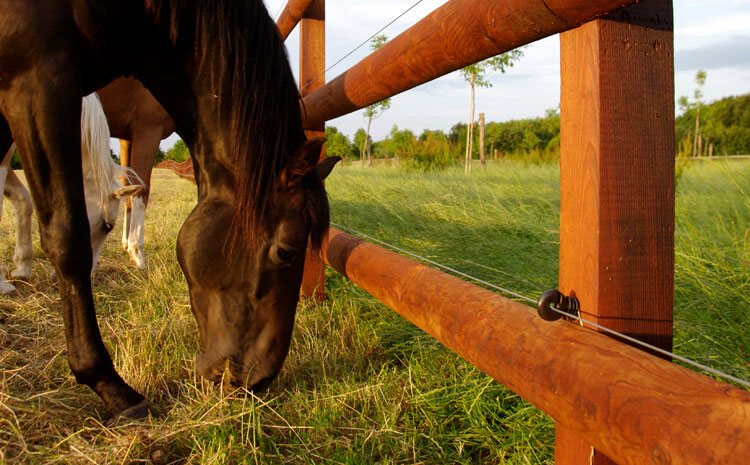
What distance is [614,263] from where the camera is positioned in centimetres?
71

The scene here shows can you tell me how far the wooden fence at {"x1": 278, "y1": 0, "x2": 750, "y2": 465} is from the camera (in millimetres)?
540

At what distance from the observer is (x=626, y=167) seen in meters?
0.70

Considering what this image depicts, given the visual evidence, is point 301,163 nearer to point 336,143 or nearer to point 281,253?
point 281,253

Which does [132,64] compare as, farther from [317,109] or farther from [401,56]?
[401,56]

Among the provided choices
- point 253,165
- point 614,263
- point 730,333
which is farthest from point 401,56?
point 730,333

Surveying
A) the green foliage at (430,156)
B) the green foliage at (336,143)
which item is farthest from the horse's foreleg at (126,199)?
the green foliage at (336,143)

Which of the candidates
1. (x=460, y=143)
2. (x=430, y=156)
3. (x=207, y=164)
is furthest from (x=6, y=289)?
(x=460, y=143)

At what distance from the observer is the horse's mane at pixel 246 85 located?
1.39 m

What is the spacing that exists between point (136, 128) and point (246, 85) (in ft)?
8.95

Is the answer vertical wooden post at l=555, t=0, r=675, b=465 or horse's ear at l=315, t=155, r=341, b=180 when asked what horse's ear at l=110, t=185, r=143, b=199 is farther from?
vertical wooden post at l=555, t=0, r=675, b=465

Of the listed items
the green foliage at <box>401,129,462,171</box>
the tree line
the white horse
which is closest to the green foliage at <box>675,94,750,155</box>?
the tree line

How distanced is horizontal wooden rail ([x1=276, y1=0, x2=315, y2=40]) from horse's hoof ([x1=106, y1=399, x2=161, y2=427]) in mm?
1866

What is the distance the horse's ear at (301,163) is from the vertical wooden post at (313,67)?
115 cm

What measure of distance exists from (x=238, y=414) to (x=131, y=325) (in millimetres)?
1194
